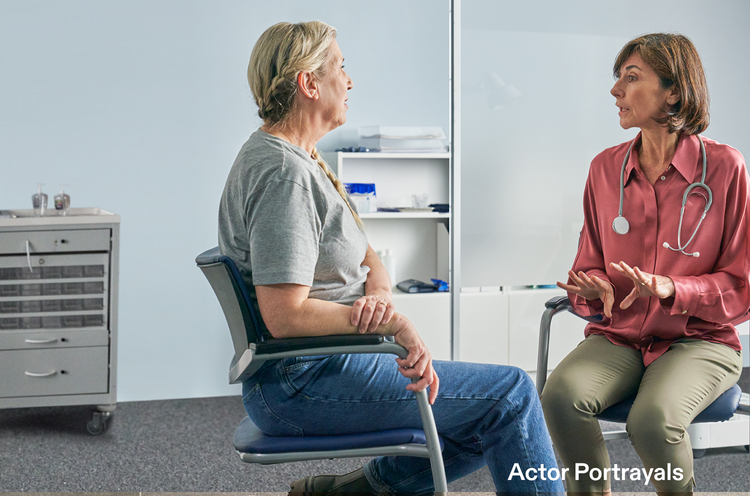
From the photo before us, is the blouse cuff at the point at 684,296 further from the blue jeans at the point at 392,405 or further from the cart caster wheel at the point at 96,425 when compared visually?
the cart caster wheel at the point at 96,425

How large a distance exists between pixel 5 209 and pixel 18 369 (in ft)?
2.71

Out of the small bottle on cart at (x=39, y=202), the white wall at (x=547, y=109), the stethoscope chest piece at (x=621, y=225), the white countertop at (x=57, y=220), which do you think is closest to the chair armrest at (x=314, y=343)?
the stethoscope chest piece at (x=621, y=225)

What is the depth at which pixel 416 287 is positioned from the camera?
3.09 meters

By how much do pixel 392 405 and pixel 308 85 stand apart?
71 cm

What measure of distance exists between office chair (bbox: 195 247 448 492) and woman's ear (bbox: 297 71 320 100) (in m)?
0.41

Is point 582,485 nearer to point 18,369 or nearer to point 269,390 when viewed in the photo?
point 269,390

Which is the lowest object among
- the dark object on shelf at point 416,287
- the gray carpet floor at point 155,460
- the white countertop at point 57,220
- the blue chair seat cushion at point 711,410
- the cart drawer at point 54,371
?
the gray carpet floor at point 155,460

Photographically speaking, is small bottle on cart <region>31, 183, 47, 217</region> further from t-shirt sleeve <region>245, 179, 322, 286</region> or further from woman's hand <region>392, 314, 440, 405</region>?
woman's hand <region>392, 314, 440, 405</region>

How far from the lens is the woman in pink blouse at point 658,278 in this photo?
1.56 metres

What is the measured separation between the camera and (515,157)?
2.69m

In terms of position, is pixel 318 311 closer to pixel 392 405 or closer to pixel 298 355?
pixel 298 355

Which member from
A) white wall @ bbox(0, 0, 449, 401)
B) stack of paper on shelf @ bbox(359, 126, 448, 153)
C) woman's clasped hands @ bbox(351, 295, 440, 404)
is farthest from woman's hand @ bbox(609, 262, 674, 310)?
white wall @ bbox(0, 0, 449, 401)

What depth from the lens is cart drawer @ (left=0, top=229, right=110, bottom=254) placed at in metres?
2.71

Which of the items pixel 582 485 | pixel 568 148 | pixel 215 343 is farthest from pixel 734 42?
pixel 215 343
